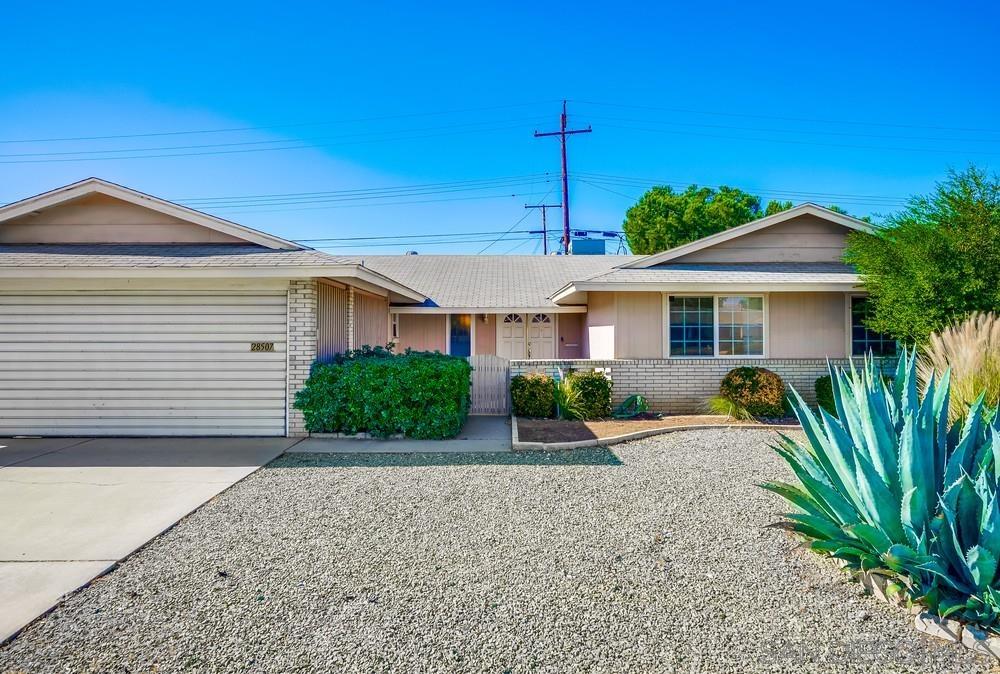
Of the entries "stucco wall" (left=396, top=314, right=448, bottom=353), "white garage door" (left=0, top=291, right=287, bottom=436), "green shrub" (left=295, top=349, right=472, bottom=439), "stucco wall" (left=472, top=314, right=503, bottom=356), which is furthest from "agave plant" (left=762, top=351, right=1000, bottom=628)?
"stucco wall" (left=396, top=314, right=448, bottom=353)

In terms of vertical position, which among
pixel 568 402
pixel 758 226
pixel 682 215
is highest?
pixel 682 215

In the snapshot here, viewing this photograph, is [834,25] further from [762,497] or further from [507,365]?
[762,497]

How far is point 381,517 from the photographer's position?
16.0 feet

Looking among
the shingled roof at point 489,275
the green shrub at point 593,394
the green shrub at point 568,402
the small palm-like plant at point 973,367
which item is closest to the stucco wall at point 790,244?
the green shrub at point 593,394

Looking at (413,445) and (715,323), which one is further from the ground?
(715,323)

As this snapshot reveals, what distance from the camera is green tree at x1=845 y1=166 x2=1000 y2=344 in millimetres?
9000

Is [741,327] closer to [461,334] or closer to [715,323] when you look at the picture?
[715,323]

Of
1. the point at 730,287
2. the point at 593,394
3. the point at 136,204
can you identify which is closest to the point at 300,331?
the point at 136,204

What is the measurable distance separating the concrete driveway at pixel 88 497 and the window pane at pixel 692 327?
8.14m

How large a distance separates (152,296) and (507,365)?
6690mm

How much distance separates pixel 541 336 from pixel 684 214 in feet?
80.2

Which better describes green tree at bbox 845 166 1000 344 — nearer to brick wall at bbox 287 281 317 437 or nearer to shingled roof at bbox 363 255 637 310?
shingled roof at bbox 363 255 637 310

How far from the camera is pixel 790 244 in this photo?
40.5ft

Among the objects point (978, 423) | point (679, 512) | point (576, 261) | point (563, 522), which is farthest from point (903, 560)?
point (576, 261)
